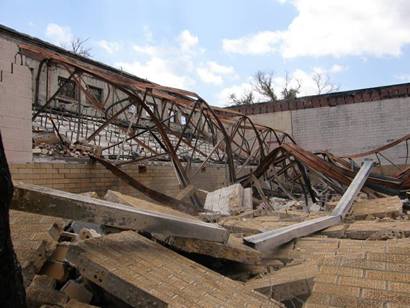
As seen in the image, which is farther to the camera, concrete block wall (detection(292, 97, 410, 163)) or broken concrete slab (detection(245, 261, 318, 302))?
concrete block wall (detection(292, 97, 410, 163))

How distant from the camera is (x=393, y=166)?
16734 mm

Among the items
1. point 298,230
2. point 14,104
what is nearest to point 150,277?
point 298,230

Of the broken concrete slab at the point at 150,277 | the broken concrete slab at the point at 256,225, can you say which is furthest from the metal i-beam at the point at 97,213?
the broken concrete slab at the point at 256,225

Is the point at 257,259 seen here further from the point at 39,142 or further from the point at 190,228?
the point at 39,142

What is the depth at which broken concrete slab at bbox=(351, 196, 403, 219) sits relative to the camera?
18.7 feet

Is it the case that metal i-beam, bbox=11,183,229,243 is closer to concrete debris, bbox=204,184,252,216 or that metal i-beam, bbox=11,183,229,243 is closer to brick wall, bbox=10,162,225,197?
brick wall, bbox=10,162,225,197

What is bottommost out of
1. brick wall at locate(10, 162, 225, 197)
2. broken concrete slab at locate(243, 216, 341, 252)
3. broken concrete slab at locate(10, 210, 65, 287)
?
broken concrete slab at locate(243, 216, 341, 252)

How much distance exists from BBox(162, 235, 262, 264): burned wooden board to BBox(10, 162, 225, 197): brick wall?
10.5 feet

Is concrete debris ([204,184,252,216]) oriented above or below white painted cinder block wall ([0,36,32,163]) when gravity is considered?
below

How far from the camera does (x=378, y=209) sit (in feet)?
19.6

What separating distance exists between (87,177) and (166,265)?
4.49 m

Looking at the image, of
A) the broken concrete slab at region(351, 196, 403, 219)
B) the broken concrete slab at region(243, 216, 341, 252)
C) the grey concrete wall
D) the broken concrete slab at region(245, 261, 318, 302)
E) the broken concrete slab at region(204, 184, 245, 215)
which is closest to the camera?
the broken concrete slab at region(245, 261, 318, 302)

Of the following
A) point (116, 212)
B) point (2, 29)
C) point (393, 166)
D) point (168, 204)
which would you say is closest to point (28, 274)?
point (116, 212)

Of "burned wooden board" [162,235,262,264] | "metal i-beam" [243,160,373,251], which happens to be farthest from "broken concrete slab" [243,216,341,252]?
"burned wooden board" [162,235,262,264]
